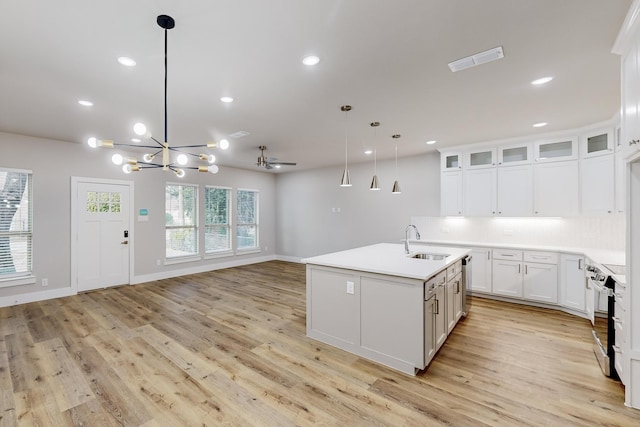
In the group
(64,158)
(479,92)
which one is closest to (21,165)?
(64,158)

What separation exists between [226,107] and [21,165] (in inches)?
153

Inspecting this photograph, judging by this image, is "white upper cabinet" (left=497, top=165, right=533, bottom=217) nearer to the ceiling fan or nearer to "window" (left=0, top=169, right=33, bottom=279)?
the ceiling fan

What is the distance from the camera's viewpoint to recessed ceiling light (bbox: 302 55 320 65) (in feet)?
7.72

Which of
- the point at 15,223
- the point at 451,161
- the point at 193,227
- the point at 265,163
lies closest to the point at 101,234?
the point at 15,223

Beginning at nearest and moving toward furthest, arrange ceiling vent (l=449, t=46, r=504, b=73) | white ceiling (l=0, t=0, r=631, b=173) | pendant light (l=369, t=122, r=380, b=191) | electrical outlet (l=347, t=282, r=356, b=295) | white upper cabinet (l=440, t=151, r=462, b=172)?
white ceiling (l=0, t=0, r=631, b=173)
ceiling vent (l=449, t=46, r=504, b=73)
electrical outlet (l=347, t=282, r=356, b=295)
pendant light (l=369, t=122, r=380, b=191)
white upper cabinet (l=440, t=151, r=462, b=172)

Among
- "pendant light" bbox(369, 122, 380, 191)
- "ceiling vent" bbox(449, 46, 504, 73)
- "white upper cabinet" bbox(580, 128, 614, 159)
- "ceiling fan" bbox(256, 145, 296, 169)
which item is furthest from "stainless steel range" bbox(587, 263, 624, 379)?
"ceiling fan" bbox(256, 145, 296, 169)

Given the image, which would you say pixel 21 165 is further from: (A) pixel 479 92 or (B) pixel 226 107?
(A) pixel 479 92

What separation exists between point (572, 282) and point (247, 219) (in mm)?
7099

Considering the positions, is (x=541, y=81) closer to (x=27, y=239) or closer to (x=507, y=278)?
(x=507, y=278)

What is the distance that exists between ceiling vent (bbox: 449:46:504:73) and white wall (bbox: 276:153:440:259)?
3.62 metres

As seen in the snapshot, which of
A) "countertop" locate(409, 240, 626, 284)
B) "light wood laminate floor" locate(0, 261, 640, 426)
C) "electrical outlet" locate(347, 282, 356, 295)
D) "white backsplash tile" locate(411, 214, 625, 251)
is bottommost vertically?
"light wood laminate floor" locate(0, 261, 640, 426)

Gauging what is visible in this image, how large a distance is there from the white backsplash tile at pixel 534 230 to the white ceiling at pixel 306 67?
1.61 meters

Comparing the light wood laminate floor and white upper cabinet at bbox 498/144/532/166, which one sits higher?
white upper cabinet at bbox 498/144/532/166

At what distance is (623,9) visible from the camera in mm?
1808
